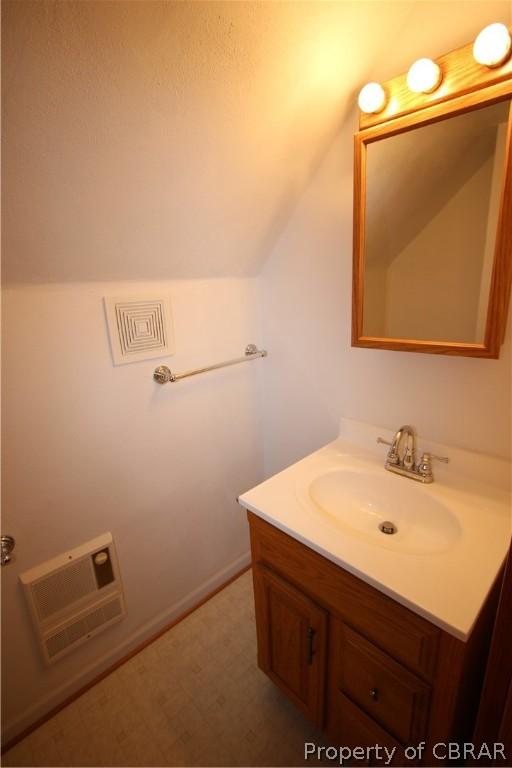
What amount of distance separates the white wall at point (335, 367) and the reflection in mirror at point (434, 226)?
0.14 metres

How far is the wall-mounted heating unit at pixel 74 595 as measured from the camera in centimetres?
120

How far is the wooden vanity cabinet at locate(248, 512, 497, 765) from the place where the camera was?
2.57 feet

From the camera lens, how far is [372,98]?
1.00 metres

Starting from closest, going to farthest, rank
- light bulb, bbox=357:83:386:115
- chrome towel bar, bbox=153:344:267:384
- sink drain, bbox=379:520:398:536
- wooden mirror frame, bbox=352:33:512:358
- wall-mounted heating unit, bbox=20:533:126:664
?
wooden mirror frame, bbox=352:33:512:358 < light bulb, bbox=357:83:386:115 < sink drain, bbox=379:520:398:536 < wall-mounted heating unit, bbox=20:533:126:664 < chrome towel bar, bbox=153:344:267:384

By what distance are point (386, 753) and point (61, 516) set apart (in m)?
1.18

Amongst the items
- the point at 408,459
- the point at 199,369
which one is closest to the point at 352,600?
the point at 408,459

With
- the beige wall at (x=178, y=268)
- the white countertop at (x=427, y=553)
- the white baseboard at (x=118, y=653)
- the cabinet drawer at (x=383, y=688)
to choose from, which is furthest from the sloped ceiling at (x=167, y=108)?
the white baseboard at (x=118, y=653)

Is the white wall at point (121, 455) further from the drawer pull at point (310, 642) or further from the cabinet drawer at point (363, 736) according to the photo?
the cabinet drawer at point (363, 736)

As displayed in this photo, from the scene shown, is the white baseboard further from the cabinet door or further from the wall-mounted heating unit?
the cabinet door

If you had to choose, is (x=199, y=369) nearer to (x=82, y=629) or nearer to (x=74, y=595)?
(x=74, y=595)

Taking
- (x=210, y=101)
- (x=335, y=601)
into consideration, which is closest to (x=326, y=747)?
(x=335, y=601)

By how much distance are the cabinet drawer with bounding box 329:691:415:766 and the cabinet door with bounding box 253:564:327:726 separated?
0.06 m

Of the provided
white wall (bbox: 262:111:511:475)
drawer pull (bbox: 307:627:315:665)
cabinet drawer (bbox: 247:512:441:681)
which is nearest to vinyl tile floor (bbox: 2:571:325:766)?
drawer pull (bbox: 307:627:315:665)

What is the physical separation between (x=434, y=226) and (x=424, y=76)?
36 centimetres
